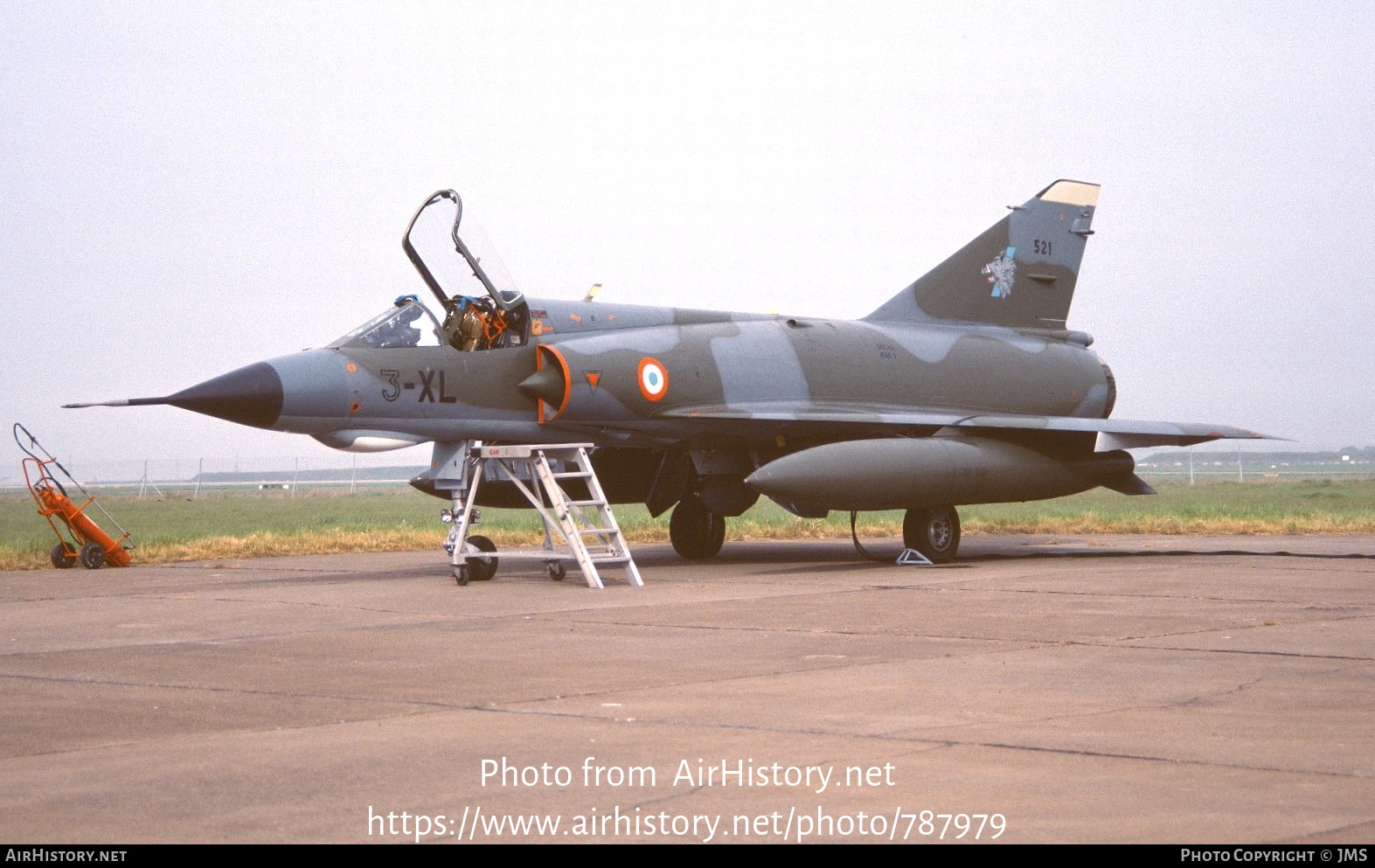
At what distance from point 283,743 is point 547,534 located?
9209 millimetres

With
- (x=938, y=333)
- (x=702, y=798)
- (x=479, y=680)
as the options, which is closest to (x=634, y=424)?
(x=938, y=333)

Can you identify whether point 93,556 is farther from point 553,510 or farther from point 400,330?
point 553,510

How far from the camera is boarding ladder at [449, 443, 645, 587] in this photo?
44.2 ft

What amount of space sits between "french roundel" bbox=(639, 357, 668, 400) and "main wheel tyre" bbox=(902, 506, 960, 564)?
304 centimetres

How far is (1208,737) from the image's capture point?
216 inches

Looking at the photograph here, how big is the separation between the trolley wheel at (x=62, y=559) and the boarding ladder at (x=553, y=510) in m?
5.37

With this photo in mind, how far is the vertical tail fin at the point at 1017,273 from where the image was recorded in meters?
19.4

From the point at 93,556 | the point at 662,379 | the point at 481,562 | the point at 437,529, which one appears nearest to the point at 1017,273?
the point at 662,379

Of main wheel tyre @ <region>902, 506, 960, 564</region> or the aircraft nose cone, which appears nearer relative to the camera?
the aircraft nose cone

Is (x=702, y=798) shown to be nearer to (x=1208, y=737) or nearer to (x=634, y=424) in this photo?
(x=1208, y=737)

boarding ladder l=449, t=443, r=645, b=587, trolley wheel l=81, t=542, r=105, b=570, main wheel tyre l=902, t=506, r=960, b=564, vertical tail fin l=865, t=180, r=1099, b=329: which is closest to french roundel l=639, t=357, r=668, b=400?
boarding ladder l=449, t=443, r=645, b=587

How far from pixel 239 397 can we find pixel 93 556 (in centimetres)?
461

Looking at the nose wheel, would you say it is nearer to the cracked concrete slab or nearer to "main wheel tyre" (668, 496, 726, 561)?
the cracked concrete slab

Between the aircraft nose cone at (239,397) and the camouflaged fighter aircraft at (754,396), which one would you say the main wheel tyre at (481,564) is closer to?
the camouflaged fighter aircraft at (754,396)
